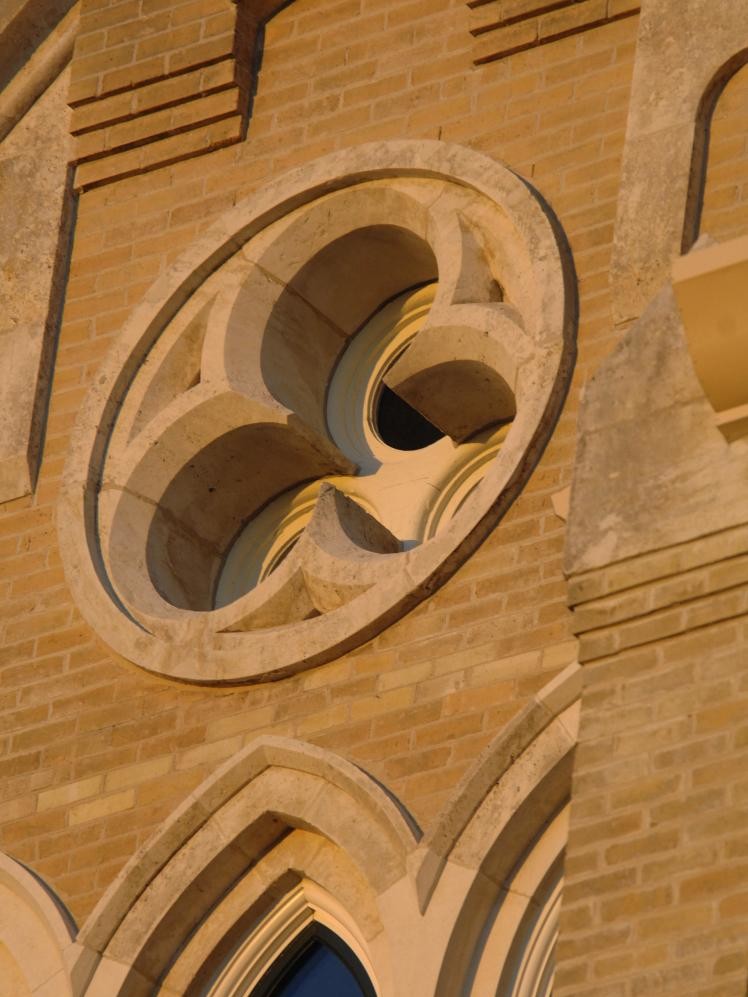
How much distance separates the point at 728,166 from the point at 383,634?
2.01 meters

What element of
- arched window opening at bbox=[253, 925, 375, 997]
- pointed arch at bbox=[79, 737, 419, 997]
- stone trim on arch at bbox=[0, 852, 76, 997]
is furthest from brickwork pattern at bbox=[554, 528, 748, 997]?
stone trim on arch at bbox=[0, 852, 76, 997]

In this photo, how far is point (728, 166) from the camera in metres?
12.4

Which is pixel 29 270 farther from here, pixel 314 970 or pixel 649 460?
pixel 649 460

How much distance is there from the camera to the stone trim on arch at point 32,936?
12.1 meters

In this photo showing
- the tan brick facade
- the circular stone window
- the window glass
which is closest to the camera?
the tan brick facade

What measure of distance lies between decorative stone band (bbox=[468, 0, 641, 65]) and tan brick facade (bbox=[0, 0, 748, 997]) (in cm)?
1

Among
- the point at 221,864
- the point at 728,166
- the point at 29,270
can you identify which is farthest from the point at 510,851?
A: the point at 29,270

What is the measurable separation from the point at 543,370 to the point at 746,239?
2897 millimetres

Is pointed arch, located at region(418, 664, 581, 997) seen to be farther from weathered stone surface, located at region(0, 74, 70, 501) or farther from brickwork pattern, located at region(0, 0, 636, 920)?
weathered stone surface, located at region(0, 74, 70, 501)

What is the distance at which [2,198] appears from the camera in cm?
1430

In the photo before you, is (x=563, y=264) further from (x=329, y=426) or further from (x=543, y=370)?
(x=329, y=426)

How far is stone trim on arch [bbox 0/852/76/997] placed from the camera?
39.8 feet

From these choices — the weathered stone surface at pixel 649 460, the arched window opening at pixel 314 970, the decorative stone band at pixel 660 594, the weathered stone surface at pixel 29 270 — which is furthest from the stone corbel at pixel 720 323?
the weathered stone surface at pixel 29 270

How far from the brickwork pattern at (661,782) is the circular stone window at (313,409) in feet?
8.74
